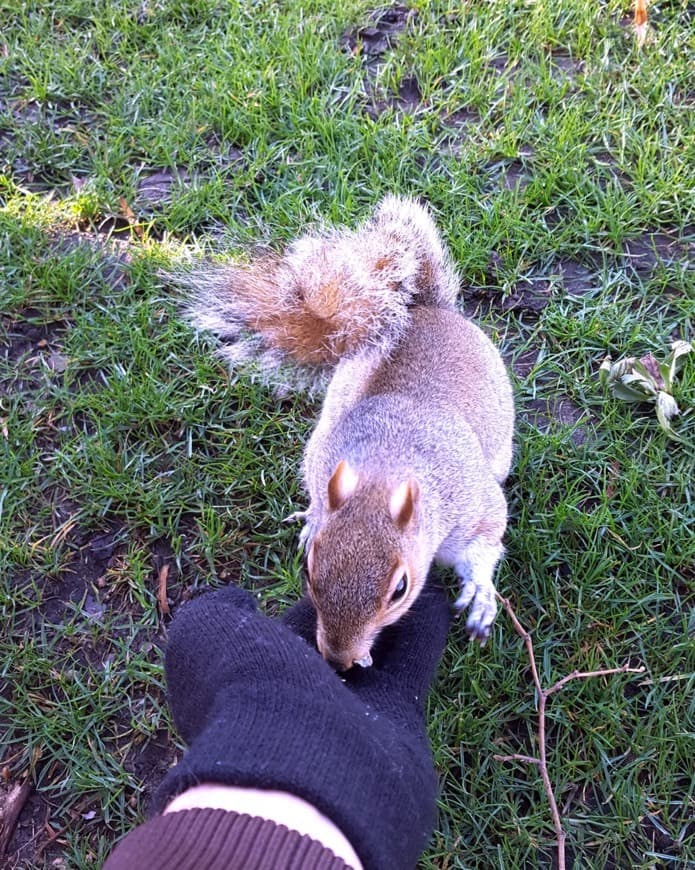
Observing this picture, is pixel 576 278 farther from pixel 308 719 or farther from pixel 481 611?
pixel 308 719

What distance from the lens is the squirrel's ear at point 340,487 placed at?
1.47 m

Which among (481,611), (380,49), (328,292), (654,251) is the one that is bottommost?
(481,611)

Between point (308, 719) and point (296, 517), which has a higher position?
point (308, 719)

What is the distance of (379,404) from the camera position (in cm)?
179

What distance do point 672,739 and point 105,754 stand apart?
1211mm

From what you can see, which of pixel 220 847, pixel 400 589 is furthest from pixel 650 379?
pixel 220 847

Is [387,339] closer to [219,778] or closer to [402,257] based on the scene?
[402,257]

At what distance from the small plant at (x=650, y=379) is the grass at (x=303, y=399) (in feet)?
0.15

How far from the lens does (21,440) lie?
2.20 m

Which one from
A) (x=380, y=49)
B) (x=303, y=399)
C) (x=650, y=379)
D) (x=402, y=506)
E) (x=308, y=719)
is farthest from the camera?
(x=380, y=49)

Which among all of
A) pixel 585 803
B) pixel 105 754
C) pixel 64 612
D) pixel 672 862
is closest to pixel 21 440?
pixel 64 612

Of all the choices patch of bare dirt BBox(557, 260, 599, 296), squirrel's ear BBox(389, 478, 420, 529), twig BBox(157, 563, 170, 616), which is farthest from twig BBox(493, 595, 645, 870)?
patch of bare dirt BBox(557, 260, 599, 296)

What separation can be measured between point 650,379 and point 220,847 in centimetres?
158

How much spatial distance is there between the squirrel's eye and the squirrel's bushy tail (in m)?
0.67
